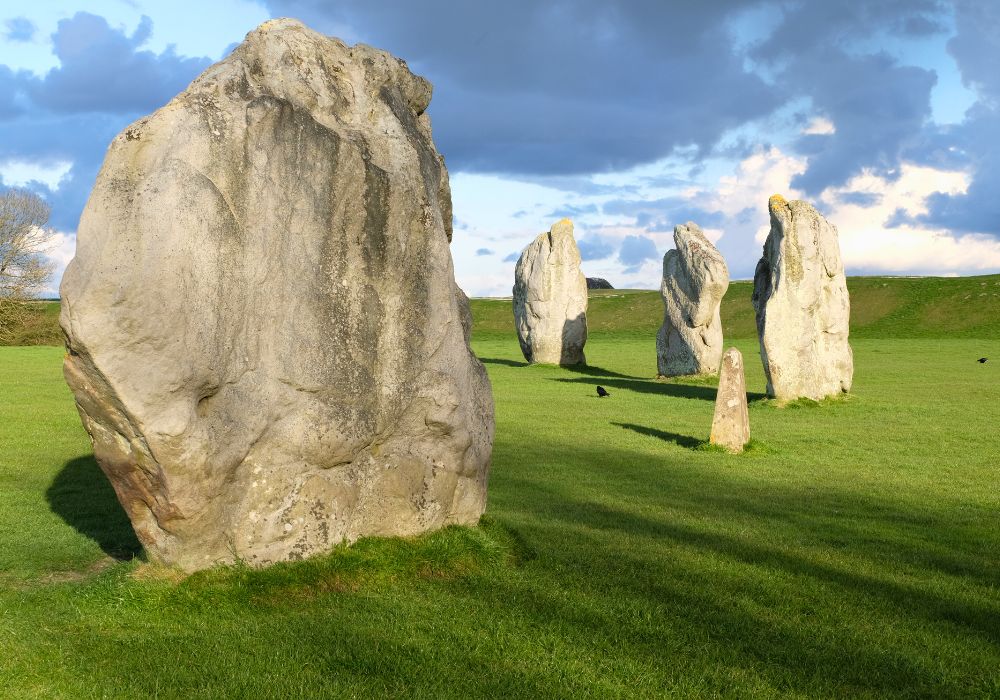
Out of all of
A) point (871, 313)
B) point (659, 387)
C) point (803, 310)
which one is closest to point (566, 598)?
point (803, 310)

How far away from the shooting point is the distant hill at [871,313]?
51594 mm

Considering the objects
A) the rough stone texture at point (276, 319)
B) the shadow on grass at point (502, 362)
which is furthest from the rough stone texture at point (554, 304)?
the rough stone texture at point (276, 319)

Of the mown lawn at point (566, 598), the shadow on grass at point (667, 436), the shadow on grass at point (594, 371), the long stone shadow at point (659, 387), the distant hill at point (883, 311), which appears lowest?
the mown lawn at point (566, 598)

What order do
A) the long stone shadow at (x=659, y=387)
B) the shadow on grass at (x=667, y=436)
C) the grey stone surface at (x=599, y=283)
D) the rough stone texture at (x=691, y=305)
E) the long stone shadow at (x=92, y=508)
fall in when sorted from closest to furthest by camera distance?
1. the long stone shadow at (x=92, y=508)
2. the shadow on grass at (x=667, y=436)
3. the long stone shadow at (x=659, y=387)
4. the rough stone texture at (x=691, y=305)
5. the grey stone surface at (x=599, y=283)

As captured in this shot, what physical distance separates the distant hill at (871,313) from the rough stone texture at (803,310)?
3199 centimetres

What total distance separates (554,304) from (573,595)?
2646cm

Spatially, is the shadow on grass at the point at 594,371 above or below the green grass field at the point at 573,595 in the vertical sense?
above

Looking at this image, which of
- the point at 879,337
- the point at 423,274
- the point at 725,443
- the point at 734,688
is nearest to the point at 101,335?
the point at 423,274

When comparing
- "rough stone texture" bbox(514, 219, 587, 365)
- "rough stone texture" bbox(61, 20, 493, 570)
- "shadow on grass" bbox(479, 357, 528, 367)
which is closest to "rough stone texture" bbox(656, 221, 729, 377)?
"rough stone texture" bbox(514, 219, 587, 365)

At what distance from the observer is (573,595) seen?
7.05m

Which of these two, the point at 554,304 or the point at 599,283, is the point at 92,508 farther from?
the point at 599,283

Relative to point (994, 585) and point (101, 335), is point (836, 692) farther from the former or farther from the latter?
point (101, 335)

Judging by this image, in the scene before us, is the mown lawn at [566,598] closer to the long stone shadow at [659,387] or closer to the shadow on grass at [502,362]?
the long stone shadow at [659,387]

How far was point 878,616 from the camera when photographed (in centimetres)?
689
